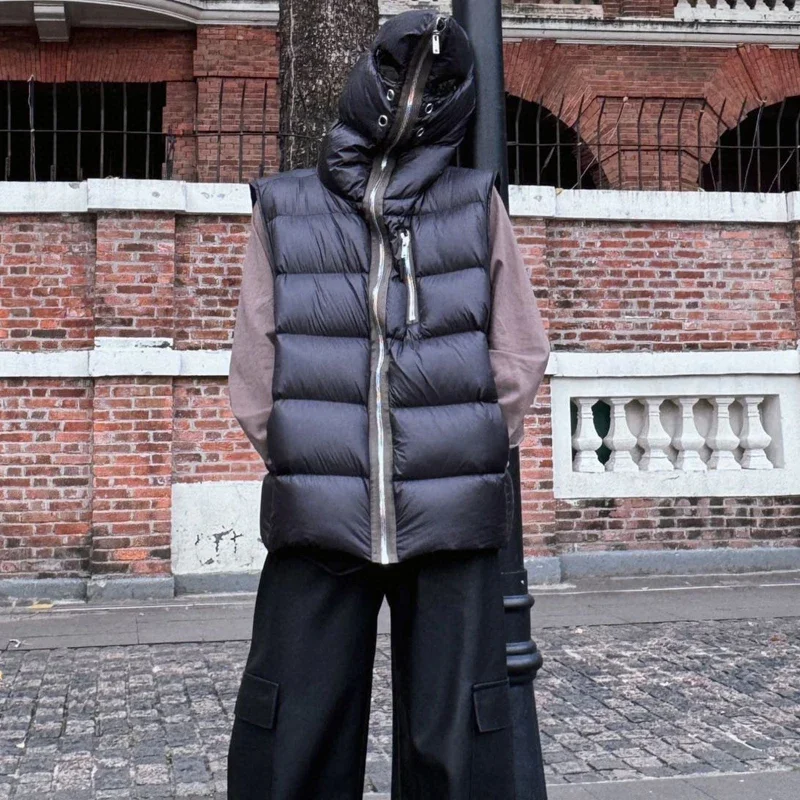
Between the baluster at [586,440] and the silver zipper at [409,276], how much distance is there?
5294 millimetres

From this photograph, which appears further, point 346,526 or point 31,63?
point 31,63

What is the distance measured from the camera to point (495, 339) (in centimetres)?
264

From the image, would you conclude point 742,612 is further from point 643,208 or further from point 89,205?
point 89,205

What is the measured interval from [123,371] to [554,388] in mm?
3096

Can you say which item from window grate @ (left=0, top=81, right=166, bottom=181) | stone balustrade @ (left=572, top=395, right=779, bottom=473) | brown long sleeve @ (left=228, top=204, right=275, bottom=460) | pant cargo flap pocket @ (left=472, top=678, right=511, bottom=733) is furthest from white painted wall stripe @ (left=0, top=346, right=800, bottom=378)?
window grate @ (left=0, top=81, right=166, bottom=181)

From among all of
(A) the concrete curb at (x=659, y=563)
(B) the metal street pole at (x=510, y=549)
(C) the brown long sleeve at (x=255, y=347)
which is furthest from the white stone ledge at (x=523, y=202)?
(C) the brown long sleeve at (x=255, y=347)

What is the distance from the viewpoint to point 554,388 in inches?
301

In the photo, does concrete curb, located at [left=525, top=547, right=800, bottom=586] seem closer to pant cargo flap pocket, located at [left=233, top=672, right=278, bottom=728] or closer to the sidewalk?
the sidewalk

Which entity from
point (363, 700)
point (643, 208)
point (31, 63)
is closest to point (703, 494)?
point (643, 208)

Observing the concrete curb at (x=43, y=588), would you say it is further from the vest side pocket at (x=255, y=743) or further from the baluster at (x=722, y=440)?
the vest side pocket at (x=255, y=743)

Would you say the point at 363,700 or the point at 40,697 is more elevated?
the point at 363,700

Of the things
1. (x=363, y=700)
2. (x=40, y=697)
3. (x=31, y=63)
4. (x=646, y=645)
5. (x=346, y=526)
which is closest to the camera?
(x=346, y=526)

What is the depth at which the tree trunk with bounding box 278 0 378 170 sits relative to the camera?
4871mm

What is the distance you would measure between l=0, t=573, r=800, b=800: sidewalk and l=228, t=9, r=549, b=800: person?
123 centimetres
